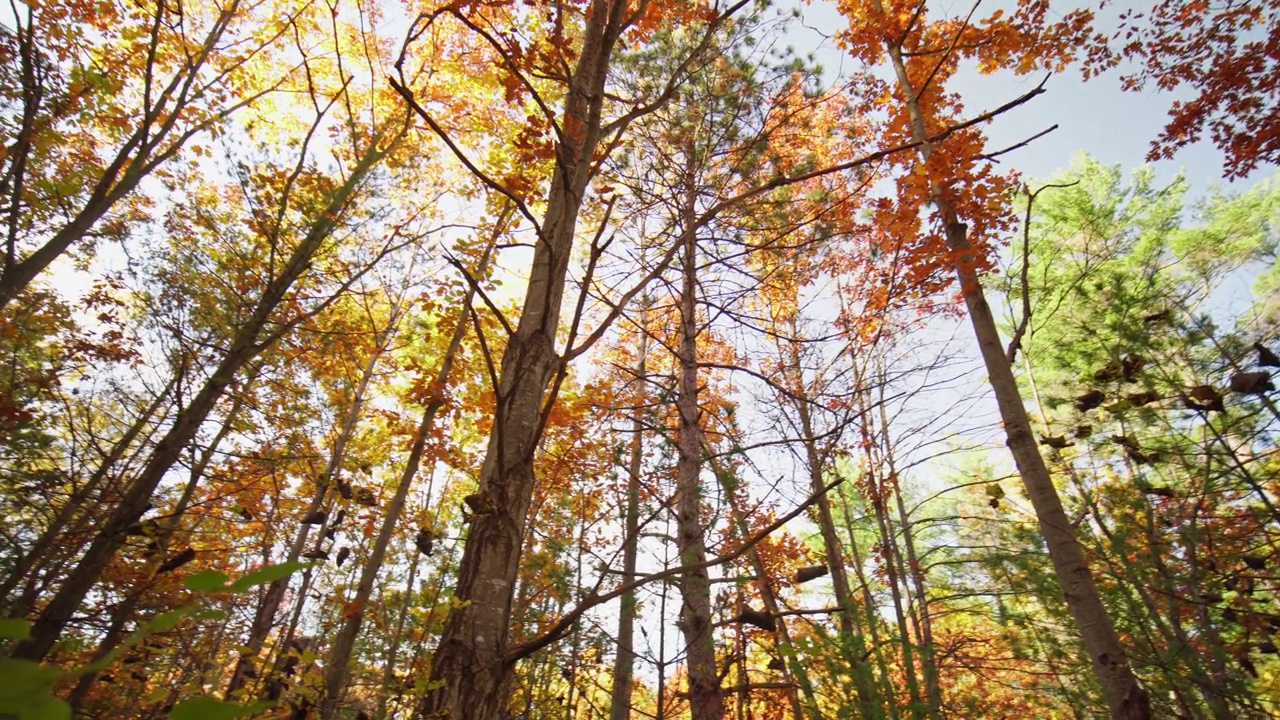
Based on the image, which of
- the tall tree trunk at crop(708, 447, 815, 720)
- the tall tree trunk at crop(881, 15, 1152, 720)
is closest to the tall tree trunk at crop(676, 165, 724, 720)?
the tall tree trunk at crop(708, 447, 815, 720)

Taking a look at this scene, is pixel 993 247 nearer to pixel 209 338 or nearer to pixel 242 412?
pixel 209 338

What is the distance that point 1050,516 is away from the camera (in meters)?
4.36

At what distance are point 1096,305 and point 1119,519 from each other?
119 inches

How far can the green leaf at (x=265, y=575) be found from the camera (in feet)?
1.28

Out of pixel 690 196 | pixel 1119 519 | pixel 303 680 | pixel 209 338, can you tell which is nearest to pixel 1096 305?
pixel 1119 519

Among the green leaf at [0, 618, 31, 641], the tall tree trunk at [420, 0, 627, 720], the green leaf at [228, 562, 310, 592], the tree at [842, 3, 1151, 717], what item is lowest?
the green leaf at [0, 618, 31, 641]

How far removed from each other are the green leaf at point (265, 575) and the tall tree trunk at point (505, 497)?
81 centimetres

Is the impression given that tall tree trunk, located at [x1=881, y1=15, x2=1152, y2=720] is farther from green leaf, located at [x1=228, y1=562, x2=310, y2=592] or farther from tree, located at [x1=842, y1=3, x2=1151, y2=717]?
green leaf, located at [x1=228, y1=562, x2=310, y2=592]

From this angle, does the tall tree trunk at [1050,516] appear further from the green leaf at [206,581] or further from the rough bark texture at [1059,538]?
the green leaf at [206,581]

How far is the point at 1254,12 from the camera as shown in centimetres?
731

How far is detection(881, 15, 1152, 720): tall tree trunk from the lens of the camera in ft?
12.5

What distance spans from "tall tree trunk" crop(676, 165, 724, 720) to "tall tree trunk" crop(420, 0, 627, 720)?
2409 millimetres

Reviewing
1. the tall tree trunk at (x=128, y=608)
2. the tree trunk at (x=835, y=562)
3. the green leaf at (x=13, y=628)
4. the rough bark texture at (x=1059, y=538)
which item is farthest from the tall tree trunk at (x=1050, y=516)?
the tall tree trunk at (x=128, y=608)

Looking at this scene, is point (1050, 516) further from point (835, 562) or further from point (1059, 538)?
point (835, 562)
